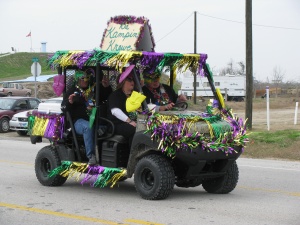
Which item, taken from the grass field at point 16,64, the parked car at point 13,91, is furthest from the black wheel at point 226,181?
the grass field at point 16,64

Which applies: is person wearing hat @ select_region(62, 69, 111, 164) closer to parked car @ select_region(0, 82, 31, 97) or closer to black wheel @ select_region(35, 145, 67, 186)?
black wheel @ select_region(35, 145, 67, 186)

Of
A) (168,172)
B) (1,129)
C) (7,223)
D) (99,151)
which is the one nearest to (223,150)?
(168,172)

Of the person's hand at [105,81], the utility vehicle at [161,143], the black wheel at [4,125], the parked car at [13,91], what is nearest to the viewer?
the utility vehicle at [161,143]

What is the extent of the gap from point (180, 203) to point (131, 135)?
131 cm

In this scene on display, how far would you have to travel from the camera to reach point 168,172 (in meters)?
8.39

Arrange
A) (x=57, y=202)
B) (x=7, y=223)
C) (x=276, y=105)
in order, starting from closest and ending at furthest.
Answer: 1. (x=7, y=223)
2. (x=57, y=202)
3. (x=276, y=105)

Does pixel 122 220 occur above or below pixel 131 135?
below

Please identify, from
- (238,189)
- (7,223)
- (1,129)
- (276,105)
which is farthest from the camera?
(276,105)

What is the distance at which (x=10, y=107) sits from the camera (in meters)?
26.7

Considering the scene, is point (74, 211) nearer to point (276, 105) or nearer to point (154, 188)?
point (154, 188)

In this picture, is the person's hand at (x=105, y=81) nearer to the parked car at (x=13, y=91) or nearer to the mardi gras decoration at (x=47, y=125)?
the mardi gras decoration at (x=47, y=125)

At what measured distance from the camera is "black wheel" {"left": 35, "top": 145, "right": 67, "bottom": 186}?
1011 centimetres

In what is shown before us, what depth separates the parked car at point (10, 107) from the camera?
1039 inches

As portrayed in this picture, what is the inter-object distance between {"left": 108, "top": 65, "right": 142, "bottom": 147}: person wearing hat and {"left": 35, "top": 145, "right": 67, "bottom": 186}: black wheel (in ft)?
4.86
